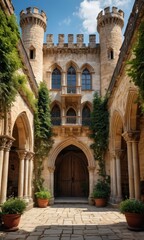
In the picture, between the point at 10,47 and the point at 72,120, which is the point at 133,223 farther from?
the point at 72,120

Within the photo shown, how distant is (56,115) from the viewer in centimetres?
1612

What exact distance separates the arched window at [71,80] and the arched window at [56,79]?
0.65 meters

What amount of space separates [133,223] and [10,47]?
6392 mm

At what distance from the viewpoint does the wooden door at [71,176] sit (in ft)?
55.6

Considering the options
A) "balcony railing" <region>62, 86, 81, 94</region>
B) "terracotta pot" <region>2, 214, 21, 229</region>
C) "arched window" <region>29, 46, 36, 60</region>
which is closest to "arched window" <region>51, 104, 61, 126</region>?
"balcony railing" <region>62, 86, 81, 94</region>

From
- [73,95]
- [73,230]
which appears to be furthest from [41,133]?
[73,230]

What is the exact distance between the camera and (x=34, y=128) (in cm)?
1373

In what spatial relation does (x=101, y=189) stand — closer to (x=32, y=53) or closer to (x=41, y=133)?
(x=41, y=133)

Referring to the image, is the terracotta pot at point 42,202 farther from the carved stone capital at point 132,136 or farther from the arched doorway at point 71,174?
the carved stone capital at point 132,136

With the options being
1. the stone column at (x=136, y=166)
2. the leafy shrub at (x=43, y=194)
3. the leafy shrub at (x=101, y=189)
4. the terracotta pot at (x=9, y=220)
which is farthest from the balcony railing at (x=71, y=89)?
the terracotta pot at (x=9, y=220)

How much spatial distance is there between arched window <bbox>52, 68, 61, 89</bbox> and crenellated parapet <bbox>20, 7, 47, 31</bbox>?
140 inches

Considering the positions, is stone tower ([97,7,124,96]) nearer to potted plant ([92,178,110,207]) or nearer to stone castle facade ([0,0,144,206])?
stone castle facade ([0,0,144,206])

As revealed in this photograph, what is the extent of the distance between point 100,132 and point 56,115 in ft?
11.5

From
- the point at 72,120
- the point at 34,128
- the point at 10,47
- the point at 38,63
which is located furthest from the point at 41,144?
the point at 10,47
